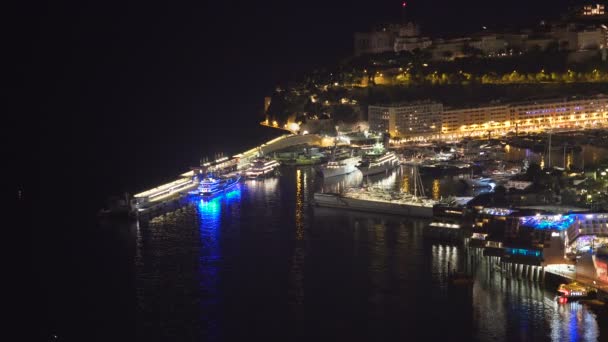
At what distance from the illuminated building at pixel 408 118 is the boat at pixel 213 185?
4.56 meters

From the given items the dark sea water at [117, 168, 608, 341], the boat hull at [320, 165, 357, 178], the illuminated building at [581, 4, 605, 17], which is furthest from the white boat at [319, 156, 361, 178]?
the illuminated building at [581, 4, 605, 17]

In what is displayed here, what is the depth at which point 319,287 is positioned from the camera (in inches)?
398

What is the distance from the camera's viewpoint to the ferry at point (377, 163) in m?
16.5

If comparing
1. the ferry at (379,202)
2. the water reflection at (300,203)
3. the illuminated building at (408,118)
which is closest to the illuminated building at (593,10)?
the illuminated building at (408,118)

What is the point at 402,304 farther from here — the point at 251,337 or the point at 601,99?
the point at 601,99

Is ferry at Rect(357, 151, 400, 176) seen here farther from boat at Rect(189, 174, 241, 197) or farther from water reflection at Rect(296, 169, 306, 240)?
boat at Rect(189, 174, 241, 197)

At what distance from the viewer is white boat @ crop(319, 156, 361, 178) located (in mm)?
16227

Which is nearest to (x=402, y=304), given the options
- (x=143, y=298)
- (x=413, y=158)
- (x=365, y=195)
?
(x=143, y=298)

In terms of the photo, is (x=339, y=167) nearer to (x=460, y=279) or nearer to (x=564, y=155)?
(x=564, y=155)

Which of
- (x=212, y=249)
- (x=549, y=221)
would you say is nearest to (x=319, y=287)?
(x=212, y=249)

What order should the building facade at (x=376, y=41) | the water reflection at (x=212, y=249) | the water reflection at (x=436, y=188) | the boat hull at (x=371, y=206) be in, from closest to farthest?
the water reflection at (x=212, y=249)
the boat hull at (x=371, y=206)
the water reflection at (x=436, y=188)
the building facade at (x=376, y=41)

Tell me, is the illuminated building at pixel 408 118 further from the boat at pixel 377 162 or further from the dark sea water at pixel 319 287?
the dark sea water at pixel 319 287

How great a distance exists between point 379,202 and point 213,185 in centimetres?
264

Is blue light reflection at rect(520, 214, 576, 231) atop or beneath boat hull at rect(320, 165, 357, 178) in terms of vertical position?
beneath
